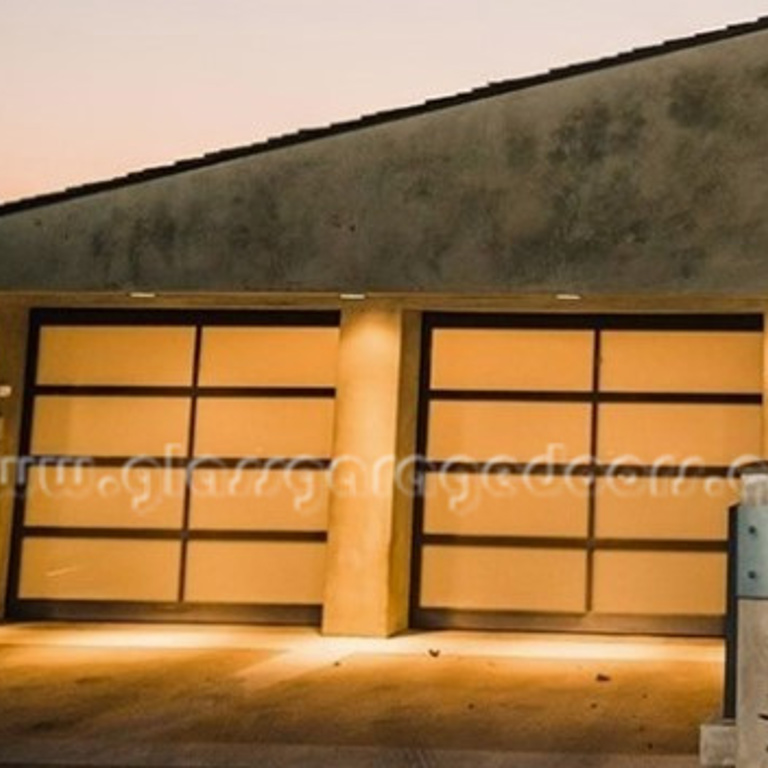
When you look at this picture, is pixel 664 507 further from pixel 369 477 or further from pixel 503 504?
pixel 369 477

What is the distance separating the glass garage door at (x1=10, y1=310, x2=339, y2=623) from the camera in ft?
36.5

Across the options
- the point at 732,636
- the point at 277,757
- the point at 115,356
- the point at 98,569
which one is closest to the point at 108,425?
the point at 115,356

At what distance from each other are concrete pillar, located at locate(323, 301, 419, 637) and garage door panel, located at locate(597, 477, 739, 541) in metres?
2.13

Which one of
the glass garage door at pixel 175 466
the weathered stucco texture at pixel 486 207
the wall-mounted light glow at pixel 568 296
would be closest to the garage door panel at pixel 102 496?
the glass garage door at pixel 175 466

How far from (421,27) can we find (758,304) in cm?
458

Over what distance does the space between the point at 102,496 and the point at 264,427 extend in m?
1.91

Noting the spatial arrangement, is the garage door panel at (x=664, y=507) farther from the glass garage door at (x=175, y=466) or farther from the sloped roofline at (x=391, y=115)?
the sloped roofline at (x=391, y=115)

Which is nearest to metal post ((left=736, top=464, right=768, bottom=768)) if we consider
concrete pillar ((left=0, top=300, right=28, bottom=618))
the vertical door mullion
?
the vertical door mullion

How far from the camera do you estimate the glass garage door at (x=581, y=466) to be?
1073 centimetres

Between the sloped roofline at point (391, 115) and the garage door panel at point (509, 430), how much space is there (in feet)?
12.0

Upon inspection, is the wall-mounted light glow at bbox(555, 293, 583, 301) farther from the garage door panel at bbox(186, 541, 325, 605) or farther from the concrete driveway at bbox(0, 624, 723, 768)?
the garage door panel at bbox(186, 541, 325, 605)

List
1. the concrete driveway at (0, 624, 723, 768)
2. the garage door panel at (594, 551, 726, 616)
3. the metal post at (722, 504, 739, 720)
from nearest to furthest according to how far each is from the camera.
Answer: the metal post at (722, 504, 739, 720) → the concrete driveway at (0, 624, 723, 768) → the garage door panel at (594, 551, 726, 616)

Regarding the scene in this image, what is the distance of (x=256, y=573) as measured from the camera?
1109cm

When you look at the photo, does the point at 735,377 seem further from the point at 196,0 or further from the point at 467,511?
the point at 196,0
